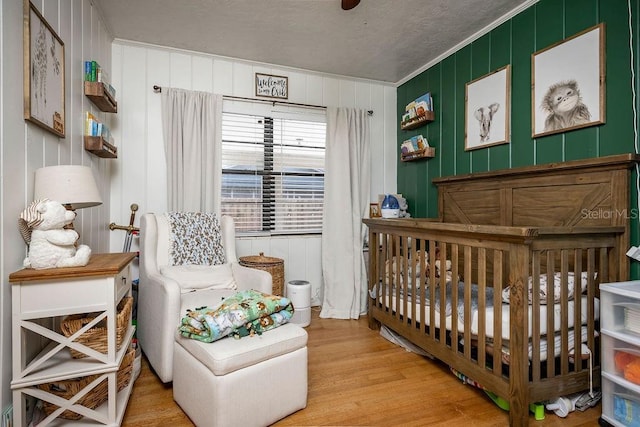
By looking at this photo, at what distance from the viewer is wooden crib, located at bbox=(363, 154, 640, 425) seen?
61.2 inches

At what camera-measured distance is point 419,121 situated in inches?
127

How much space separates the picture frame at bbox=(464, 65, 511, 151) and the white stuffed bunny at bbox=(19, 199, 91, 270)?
2.65m

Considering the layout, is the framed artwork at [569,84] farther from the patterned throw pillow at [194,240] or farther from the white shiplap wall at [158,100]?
the patterned throw pillow at [194,240]

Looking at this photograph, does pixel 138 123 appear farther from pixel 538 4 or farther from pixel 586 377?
pixel 586 377

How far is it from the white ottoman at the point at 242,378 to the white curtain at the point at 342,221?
1.61 meters

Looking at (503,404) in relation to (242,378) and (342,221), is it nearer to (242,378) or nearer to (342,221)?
(242,378)

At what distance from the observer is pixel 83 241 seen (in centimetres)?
208

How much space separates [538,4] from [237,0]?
6.40 feet

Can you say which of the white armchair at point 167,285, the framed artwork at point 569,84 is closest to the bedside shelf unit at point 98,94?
the white armchair at point 167,285

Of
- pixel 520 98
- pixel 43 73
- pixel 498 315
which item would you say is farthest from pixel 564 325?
pixel 43 73

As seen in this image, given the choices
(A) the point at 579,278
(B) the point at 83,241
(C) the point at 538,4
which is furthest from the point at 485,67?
(B) the point at 83,241

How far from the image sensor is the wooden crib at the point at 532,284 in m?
1.55

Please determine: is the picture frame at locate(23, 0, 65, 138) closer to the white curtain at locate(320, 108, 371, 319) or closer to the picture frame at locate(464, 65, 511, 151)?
the white curtain at locate(320, 108, 371, 319)

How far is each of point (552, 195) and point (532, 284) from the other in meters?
0.82
